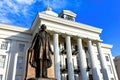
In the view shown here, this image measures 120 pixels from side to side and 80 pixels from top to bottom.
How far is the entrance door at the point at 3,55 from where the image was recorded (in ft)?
75.6

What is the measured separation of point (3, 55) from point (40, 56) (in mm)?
20218

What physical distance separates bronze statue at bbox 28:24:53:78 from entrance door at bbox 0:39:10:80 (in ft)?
61.6

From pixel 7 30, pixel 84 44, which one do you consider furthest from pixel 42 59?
pixel 84 44

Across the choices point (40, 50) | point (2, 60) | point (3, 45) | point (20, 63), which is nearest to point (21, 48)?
point (20, 63)

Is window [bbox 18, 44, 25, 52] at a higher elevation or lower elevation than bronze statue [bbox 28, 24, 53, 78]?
higher

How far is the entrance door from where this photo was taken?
2306 cm

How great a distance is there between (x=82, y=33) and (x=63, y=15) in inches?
242

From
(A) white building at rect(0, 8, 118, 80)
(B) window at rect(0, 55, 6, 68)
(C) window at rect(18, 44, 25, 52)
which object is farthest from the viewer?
(C) window at rect(18, 44, 25, 52)

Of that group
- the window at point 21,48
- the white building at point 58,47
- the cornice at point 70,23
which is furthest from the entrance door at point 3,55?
the cornice at point 70,23

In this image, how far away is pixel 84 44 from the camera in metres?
29.6

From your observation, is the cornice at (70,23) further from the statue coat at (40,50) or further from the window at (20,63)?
the statue coat at (40,50)

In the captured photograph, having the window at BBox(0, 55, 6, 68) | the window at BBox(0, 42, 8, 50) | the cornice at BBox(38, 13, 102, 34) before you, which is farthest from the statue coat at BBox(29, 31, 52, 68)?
the window at BBox(0, 42, 8, 50)

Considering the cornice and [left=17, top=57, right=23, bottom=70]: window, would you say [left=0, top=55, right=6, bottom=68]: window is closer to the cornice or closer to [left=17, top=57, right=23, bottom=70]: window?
[left=17, top=57, right=23, bottom=70]: window

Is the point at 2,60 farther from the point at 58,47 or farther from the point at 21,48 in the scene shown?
the point at 58,47
